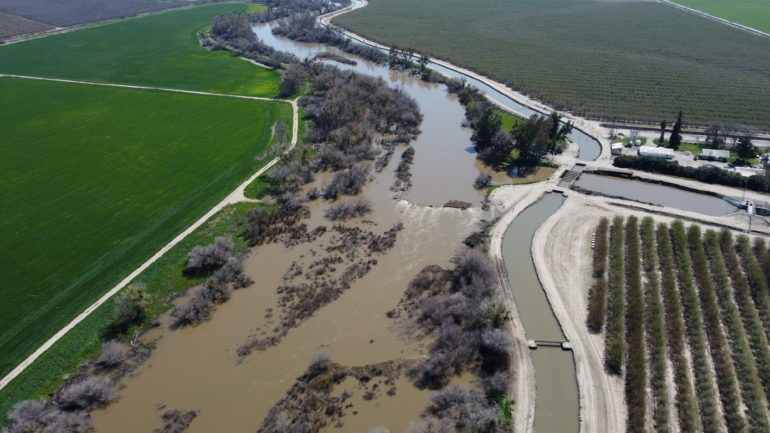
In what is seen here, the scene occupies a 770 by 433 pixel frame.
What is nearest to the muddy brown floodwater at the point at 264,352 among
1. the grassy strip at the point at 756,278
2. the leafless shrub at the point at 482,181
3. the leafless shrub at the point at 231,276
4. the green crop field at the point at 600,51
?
the leafless shrub at the point at 231,276

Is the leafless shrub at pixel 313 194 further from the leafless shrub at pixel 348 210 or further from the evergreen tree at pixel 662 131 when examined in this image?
the evergreen tree at pixel 662 131

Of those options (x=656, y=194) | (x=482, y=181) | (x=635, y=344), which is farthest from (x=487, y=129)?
(x=635, y=344)

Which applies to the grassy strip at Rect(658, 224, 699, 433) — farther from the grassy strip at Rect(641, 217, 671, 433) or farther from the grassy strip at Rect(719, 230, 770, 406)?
the grassy strip at Rect(719, 230, 770, 406)

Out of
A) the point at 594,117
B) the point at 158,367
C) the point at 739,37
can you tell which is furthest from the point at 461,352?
the point at 739,37

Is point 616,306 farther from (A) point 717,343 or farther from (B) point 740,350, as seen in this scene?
(B) point 740,350

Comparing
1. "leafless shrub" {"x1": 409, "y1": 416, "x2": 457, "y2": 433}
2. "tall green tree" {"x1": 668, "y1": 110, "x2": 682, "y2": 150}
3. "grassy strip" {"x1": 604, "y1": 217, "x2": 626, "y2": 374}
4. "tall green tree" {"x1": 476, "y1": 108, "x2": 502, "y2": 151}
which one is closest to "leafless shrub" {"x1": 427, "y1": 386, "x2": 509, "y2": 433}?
"leafless shrub" {"x1": 409, "y1": 416, "x2": 457, "y2": 433}

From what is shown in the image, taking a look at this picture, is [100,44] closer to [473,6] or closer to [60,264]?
[60,264]
